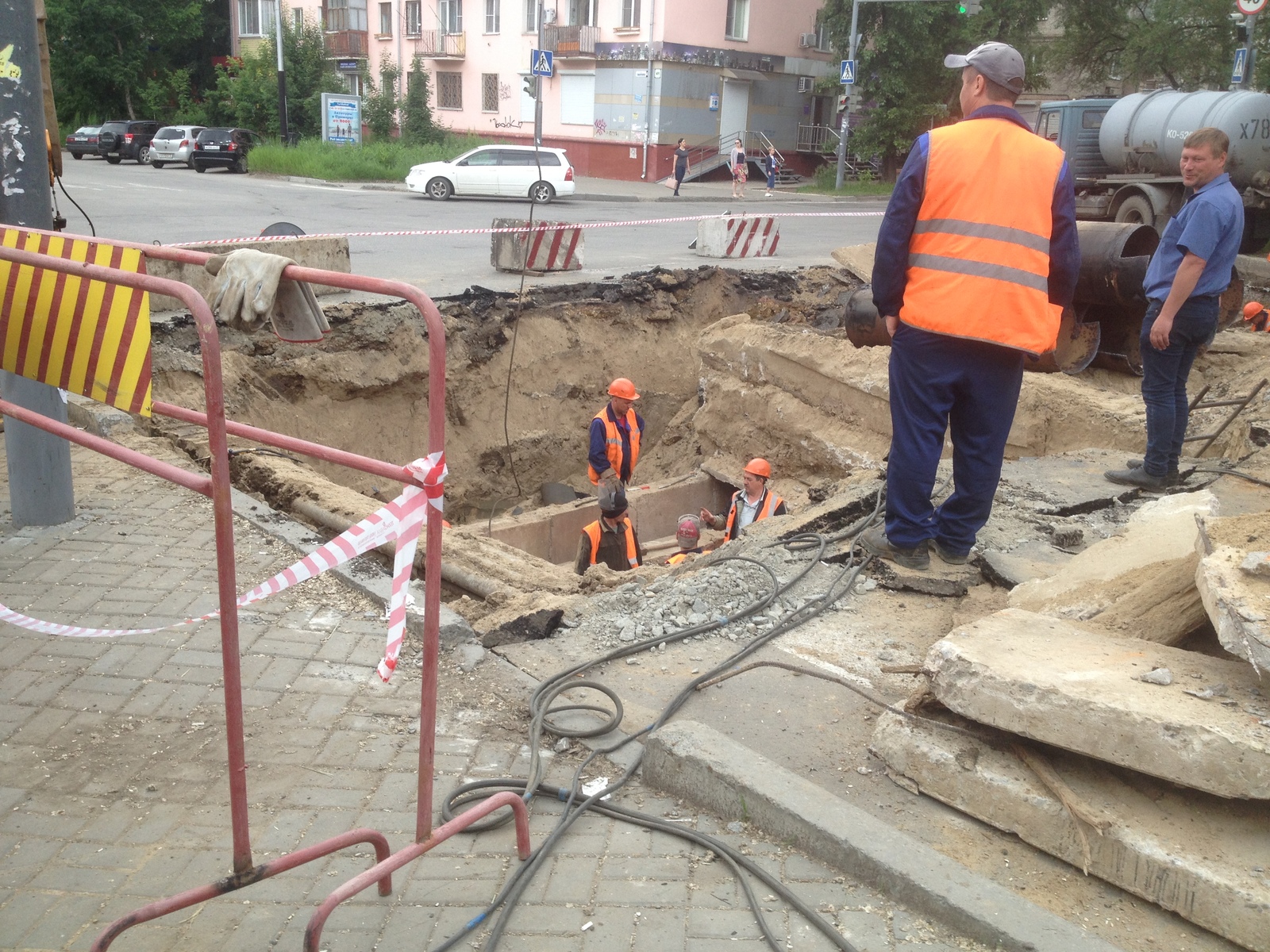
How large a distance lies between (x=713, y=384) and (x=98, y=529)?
7.17m

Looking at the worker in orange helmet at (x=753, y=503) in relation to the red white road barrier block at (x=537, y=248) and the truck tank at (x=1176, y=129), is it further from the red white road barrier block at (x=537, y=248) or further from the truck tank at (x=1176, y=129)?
the truck tank at (x=1176, y=129)

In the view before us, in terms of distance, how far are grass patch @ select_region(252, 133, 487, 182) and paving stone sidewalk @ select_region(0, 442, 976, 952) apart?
1104 inches

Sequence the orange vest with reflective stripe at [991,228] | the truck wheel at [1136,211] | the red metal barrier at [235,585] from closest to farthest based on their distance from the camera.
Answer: the red metal barrier at [235,585] < the orange vest with reflective stripe at [991,228] < the truck wheel at [1136,211]

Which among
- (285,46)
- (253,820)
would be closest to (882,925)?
(253,820)

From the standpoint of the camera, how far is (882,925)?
8.34 feet

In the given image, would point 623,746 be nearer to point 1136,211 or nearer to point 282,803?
point 282,803

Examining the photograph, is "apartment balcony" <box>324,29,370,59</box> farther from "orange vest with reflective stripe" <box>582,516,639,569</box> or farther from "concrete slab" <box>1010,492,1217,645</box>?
"concrete slab" <box>1010,492,1217,645</box>

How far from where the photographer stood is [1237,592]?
261cm

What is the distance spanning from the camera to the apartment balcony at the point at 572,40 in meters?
36.2

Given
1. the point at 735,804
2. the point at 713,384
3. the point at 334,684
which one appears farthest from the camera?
the point at 713,384

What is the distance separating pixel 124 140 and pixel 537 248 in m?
29.4

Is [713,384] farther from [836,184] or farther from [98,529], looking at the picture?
[836,184]

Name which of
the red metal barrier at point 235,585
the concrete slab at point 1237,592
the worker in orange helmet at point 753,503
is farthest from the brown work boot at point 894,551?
the worker in orange helmet at point 753,503

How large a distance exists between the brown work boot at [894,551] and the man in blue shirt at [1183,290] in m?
1.94
